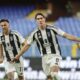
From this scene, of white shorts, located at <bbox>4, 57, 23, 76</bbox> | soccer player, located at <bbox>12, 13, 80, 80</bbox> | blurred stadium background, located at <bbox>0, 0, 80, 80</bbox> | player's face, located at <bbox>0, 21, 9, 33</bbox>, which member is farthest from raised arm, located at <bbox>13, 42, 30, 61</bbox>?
blurred stadium background, located at <bbox>0, 0, 80, 80</bbox>

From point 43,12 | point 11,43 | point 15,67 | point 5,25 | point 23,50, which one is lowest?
point 15,67

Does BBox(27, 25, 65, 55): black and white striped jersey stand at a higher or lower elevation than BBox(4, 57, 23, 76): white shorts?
higher

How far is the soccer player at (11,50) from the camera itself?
380 inches

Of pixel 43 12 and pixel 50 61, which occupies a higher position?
pixel 43 12

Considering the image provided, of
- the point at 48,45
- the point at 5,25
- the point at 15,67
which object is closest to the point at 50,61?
the point at 48,45

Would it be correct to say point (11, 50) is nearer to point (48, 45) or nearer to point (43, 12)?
point (48, 45)

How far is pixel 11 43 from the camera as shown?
9695mm

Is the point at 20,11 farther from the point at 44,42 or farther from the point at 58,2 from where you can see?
the point at 44,42

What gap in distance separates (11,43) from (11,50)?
18 centimetres

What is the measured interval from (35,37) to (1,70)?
14.8ft

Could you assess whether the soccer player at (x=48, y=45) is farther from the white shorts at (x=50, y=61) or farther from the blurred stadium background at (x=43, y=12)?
the blurred stadium background at (x=43, y=12)

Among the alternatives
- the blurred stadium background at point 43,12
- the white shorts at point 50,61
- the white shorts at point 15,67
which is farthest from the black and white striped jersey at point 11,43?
the blurred stadium background at point 43,12

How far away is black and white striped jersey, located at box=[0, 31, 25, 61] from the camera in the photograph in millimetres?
9656

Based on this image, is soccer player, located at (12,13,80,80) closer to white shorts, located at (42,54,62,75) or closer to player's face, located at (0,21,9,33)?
white shorts, located at (42,54,62,75)
